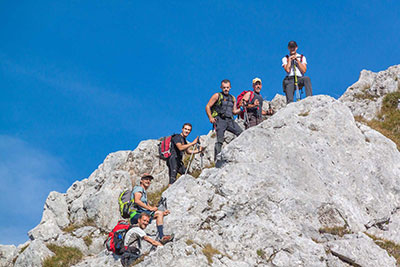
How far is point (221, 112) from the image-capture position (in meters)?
16.1

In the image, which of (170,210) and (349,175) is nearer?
(170,210)

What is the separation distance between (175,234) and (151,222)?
108 cm

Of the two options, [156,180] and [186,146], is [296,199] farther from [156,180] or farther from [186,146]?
[156,180]

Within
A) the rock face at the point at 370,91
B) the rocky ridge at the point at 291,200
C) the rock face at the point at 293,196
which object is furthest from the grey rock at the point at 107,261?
the rock face at the point at 370,91

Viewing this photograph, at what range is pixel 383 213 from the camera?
1405 cm

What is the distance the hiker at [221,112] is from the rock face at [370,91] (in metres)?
10.0

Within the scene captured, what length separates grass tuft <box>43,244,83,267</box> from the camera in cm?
1738

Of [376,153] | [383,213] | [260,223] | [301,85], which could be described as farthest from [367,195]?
[301,85]

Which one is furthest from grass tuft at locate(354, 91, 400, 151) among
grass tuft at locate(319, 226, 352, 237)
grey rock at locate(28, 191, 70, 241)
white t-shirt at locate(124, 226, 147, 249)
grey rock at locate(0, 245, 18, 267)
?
grey rock at locate(0, 245, 18, 267)

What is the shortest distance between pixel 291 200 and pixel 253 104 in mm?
4691

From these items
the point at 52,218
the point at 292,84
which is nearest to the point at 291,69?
the point at 292,84

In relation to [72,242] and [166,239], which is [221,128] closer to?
[166,239]

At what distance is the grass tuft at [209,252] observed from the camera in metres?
11.2

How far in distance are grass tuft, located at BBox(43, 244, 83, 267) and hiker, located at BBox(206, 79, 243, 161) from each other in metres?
7.41
